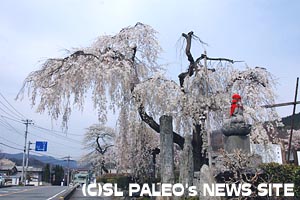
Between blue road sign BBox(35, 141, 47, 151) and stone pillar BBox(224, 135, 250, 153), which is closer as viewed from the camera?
stone pillar BBox(224, 135, 250, 153)

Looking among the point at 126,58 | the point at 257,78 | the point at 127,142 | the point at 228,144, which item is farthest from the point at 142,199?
the point at 257,78

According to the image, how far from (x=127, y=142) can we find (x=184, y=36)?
546 cm

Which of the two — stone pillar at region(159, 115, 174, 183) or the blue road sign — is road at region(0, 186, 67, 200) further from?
the blue road sign

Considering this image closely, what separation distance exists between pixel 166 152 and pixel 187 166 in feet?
5.63

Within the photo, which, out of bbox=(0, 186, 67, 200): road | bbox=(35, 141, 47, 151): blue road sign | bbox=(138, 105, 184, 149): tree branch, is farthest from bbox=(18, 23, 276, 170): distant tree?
bbox=(35, 141, 47, 151): blue road sign

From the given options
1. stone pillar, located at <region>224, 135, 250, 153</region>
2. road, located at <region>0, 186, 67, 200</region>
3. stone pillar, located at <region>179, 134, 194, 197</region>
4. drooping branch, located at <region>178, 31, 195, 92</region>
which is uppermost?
drooping branch, located at <region>178, 31, 195, 92</region>

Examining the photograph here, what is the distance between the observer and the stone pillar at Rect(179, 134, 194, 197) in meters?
12.3

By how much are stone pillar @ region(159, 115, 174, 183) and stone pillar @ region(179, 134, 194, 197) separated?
1399mm

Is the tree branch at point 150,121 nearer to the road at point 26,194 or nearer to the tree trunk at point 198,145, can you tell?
the tree trunk at point 198,145

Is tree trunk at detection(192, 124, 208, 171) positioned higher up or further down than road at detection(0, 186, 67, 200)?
higher up

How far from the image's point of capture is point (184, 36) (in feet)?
48.3

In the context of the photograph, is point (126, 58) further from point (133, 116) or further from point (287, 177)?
point (287, 177)

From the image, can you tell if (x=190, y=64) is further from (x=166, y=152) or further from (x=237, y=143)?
(x=166, y=152)

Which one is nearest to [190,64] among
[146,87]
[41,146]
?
[146,87]
